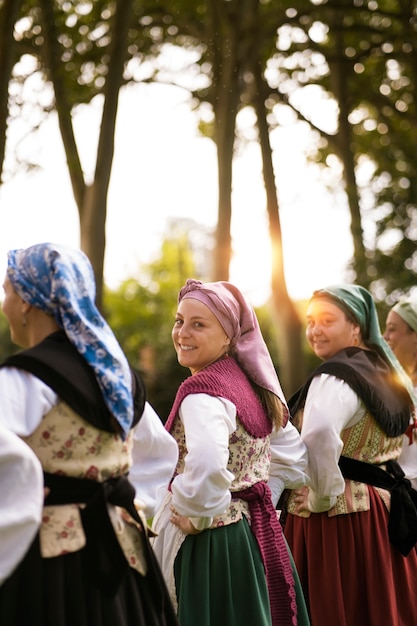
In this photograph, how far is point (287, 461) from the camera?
13.5ft

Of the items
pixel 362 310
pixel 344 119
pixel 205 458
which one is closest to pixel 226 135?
Answer: pixel 344 119

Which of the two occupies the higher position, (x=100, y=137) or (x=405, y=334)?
(x=100, y=137)

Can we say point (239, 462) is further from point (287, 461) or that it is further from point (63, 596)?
point (63, 596)

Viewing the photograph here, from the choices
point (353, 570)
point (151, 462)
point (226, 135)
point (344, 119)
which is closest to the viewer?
point (151, 462)

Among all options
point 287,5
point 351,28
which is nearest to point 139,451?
point 287,5

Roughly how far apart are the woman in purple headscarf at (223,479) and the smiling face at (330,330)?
73 cm

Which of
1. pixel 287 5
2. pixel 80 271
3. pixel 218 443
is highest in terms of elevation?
pixel 287 5

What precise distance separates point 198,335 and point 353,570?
1496 millimetres

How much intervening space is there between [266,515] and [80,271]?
1560 millimetres

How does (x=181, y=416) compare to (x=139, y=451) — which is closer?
(x=139, y=451)

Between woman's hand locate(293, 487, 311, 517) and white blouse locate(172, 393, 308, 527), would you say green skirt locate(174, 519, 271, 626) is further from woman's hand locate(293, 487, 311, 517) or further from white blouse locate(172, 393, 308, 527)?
woman's hand locate(293, 487, 311, 517)

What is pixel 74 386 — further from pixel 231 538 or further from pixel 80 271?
pixel 231 538

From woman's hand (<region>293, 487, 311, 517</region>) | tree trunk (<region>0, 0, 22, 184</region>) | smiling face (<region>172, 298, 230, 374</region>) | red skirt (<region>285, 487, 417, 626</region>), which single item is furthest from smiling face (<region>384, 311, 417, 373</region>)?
tree trunk (<region>0, 0, 22, 184</region>)

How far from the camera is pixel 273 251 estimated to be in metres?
12.6
